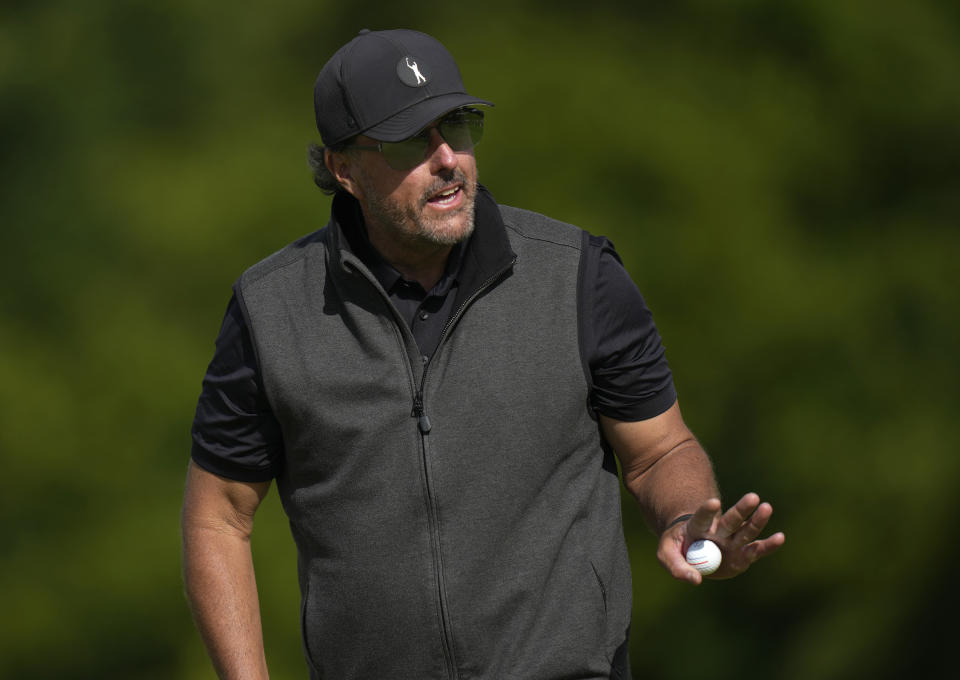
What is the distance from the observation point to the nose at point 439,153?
2404mm

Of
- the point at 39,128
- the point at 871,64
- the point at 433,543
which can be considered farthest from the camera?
the point at 39,128

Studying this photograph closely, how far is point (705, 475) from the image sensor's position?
2.43m

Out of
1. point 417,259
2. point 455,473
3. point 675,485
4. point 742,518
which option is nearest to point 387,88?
point 417,259

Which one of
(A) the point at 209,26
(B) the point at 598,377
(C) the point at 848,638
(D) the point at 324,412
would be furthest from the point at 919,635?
(A) the point at 209,26

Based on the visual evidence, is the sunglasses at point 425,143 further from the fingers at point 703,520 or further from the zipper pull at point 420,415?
the fingers at point 703,520

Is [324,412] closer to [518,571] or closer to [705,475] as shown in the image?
[518,571]

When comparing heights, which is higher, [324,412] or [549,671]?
[324,412]

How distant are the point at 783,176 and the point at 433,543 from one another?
6.04 feet

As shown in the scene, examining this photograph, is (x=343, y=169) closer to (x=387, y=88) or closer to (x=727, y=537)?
(x=387, y=88)

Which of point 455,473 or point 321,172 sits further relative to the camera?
point 321,172

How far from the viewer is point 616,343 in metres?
2.39

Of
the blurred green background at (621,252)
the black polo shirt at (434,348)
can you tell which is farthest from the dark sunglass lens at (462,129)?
the blurred green background at (621,252)

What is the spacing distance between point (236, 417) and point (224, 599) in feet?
1.18

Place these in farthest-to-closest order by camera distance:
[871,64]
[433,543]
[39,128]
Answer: [39,128] → [871,64] → [433,543]
